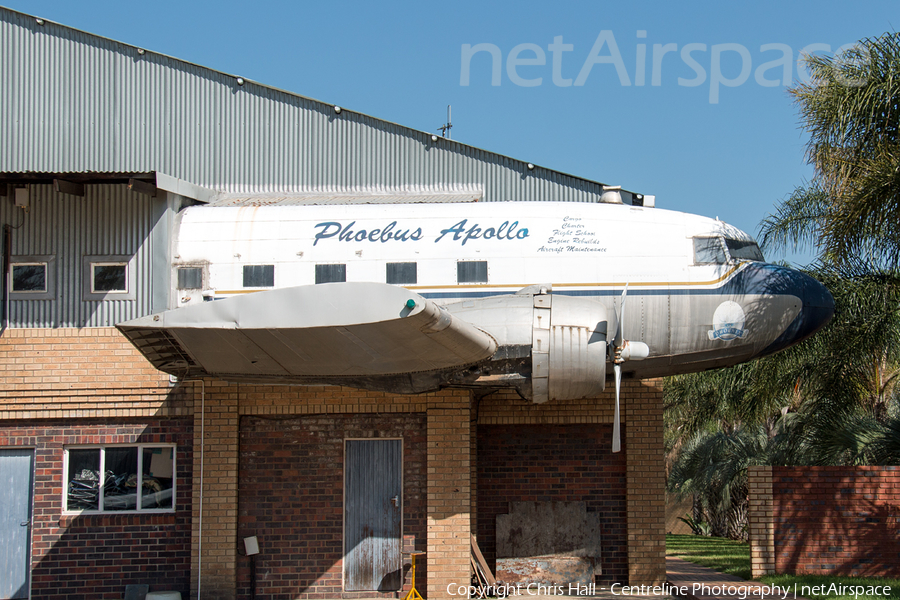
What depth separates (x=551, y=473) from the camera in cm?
1609

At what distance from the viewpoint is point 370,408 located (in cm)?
1493

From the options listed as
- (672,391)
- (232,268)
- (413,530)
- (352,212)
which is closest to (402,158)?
(352,212)

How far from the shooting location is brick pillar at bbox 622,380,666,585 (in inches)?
Result: 608

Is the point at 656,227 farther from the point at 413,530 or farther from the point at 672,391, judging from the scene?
the point at 672,391

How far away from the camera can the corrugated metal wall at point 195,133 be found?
1698 centimetres

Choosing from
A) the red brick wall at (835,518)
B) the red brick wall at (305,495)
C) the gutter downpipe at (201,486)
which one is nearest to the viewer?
the gutter downpipe at (201,486)

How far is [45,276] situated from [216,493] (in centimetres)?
488

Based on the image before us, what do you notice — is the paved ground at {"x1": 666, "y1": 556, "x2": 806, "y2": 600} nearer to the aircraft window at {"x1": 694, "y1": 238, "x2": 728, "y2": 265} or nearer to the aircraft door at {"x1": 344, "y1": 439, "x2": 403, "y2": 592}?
the aircraft door at {"x1": 344, "y1": 439, "x2": 403, "y2": 592}

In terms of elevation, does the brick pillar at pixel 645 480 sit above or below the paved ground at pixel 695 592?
above

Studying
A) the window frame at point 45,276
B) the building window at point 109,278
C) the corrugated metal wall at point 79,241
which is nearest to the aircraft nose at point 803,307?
the corrugated metal wall at point 79,241

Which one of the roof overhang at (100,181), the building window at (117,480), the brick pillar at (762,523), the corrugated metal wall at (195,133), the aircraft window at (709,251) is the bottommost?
the brick pillar at (762,523)

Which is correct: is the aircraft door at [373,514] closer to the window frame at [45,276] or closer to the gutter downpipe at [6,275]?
the window frame at [45,276]

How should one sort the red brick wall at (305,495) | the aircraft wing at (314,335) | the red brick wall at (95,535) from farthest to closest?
the red brick wall at (305,495), the red brick wall at (95,535), the aircraft wing at (314,335)

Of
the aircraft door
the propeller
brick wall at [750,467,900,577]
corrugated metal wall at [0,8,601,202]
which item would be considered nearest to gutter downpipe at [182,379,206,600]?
the aircraft door
